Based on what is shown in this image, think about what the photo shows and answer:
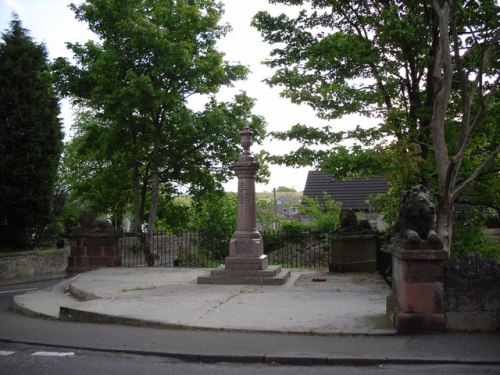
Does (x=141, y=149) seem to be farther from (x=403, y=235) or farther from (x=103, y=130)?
(x=403, y=235)

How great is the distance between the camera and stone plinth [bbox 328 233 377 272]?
576 inches

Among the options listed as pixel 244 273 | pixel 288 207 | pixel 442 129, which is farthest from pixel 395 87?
pixel 288 207

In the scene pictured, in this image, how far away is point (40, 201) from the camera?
69.4ft

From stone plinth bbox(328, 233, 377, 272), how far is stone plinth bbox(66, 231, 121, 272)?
22.8 ft

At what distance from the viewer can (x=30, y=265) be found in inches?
819

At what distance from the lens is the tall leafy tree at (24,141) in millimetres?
20484

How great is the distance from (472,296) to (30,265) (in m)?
18.3

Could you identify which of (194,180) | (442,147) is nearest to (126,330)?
(442,147)

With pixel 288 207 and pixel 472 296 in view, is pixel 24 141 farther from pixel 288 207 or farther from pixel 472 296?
pixel 472 296

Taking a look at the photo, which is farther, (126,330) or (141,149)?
(141,149)

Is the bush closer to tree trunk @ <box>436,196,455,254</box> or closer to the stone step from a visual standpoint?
tree trunk @ <box>436,196,455,254</box>

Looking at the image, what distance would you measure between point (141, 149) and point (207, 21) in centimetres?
536

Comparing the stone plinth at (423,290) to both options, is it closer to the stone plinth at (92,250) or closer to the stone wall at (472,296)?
the stone wall at (472,296)

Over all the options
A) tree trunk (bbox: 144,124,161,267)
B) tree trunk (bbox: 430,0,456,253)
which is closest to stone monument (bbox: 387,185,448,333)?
tree trunk (bbox: 430,0,456,253)
